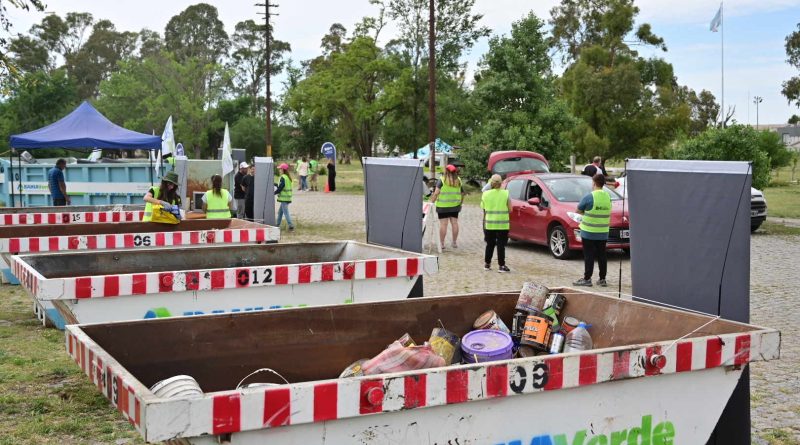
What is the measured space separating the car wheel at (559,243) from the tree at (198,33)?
7885 cm

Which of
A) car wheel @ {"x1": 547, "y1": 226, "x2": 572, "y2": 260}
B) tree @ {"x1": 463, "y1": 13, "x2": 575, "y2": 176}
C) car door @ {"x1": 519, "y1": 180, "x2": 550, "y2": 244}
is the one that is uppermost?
tree @ {"x1": 463, "y1": 13, "x2": 575, "y2": 176}

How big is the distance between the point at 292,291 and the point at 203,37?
293ft

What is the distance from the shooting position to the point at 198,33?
92.4m

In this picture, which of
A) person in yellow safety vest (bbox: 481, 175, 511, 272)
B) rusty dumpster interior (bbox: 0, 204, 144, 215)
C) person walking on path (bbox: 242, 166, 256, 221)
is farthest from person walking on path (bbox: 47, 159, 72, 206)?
person in yellow safety vest (bbox: 481, 175, 511, 272)

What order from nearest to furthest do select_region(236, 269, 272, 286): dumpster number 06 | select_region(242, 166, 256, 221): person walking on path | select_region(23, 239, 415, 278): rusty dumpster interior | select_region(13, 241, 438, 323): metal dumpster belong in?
select_region(13, 241, 438, 323): metal dumpster < select_region(236, 269, 272, 286): dumpster number 06 < select_region(23, 239, 415, 278): rusty dumpster interior < select_region(242, 166, 256, 221): person walking on path

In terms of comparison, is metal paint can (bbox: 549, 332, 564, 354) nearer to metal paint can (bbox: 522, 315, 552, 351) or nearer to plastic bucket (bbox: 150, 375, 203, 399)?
metal paint can (bbox: 522, 315, 552, 351)

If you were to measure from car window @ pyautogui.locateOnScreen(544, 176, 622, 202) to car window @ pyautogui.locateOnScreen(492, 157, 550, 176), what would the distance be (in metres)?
12.8

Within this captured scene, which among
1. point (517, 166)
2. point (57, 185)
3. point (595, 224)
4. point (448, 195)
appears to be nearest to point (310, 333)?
point (595, 224)

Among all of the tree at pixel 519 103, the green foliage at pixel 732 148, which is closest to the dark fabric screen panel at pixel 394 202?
the green foliage at pixel 732 148

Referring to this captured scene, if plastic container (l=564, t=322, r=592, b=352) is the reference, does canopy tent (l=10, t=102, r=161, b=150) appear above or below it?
above

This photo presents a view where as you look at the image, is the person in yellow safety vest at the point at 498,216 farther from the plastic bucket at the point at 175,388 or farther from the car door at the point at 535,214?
the plastic bucket at the point at 175,388

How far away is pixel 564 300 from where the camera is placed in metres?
5.94

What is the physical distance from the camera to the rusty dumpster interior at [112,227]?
1185 cm

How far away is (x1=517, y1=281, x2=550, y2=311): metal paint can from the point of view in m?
5.79
